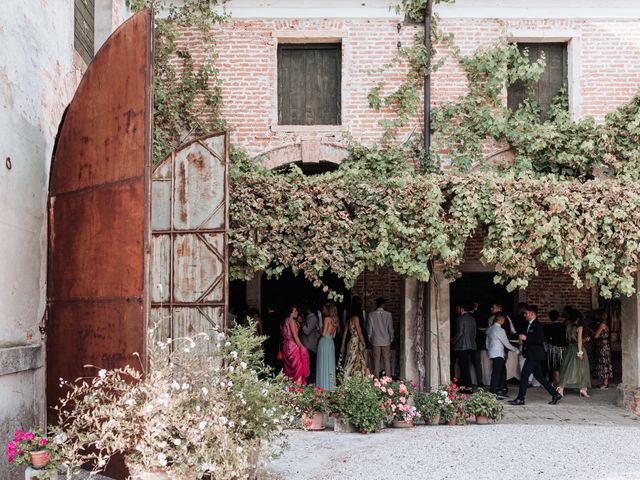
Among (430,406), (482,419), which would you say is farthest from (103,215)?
(482,419)

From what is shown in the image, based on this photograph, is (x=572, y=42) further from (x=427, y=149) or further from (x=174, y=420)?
(x=174, y=420)

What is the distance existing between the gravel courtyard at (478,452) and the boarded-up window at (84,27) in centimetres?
564

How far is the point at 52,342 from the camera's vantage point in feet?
22.2

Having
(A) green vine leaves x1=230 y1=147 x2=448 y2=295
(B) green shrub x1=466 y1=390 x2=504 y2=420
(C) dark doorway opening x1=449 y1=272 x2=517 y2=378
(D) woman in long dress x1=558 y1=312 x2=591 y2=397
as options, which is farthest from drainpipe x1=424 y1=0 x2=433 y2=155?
(C) dark doorway opening x1=449 y1=272 x2=517 y2=378

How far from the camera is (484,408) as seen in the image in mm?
9992

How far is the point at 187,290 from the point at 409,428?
3.67 meters

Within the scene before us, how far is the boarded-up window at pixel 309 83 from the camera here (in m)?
11.7

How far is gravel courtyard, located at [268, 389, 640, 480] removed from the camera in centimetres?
708

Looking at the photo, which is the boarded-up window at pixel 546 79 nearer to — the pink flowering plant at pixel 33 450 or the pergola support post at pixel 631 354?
the pergola support post at pixel 631 354

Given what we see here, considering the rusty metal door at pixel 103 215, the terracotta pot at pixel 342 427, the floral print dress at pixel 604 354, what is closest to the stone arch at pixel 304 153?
the terracotta pot at pixel 342 427

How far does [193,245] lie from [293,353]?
3.38 meters

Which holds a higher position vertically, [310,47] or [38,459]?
[310,47]

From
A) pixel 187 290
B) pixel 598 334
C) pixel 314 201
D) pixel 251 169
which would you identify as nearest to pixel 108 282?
pixel 187 290

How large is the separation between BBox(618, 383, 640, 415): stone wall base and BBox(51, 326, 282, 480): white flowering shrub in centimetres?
765
